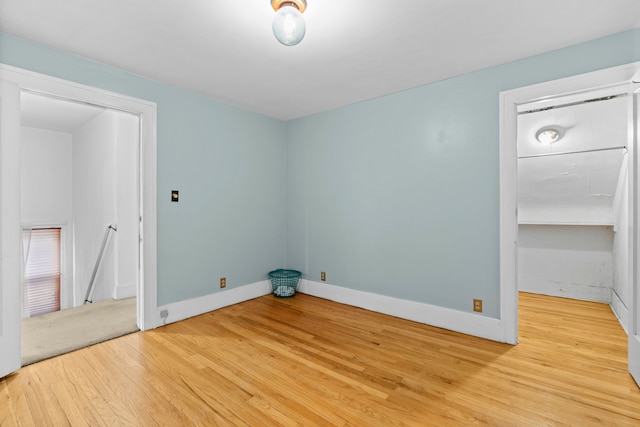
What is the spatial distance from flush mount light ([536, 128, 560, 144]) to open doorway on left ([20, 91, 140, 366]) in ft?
14.4

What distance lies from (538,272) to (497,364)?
8.17 ft

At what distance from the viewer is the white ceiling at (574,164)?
2.95m

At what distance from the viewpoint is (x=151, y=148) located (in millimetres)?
2787

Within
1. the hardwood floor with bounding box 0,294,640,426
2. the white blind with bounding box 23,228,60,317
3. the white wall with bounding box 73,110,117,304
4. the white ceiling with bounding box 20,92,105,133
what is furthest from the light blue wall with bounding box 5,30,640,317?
the white blind with bounding box 23,228,60,317

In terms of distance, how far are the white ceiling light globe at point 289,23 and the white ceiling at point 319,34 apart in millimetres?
205

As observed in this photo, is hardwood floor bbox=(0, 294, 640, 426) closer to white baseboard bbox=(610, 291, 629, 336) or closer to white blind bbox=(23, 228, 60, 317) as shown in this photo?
white baseboard bbox=(610, 291, 629, 336)

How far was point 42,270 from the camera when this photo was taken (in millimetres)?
5211

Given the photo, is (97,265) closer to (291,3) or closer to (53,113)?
(53,113)

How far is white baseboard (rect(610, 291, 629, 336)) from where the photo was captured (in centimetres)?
284

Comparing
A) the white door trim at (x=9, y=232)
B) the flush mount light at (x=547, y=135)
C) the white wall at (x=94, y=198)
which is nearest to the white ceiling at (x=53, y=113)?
the white wall at (x=94, y=198)

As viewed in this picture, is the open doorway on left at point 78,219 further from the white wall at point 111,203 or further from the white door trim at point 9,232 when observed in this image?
the white door trim at point 9,232

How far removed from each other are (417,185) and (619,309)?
2.48 meters

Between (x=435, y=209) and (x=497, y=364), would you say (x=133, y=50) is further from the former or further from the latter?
(x=497, y=364)

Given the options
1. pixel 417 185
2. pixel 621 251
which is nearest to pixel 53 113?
pixel 417 185
